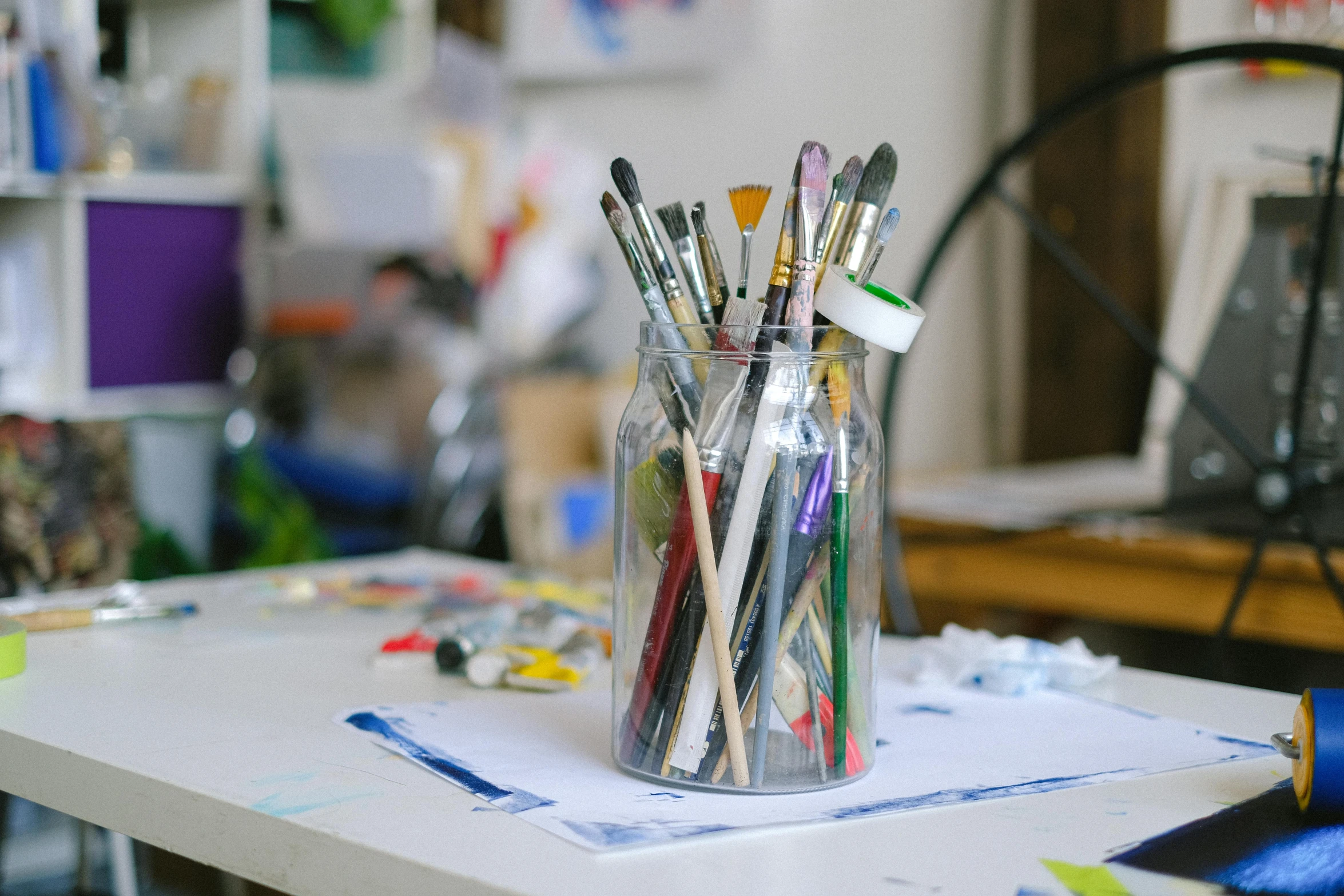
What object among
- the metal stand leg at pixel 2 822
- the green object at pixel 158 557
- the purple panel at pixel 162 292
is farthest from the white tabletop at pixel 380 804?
the purple panel at pixel 162 292

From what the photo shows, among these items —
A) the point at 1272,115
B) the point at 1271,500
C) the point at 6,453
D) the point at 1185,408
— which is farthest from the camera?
the point at 1272,115

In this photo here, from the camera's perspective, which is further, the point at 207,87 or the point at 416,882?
the point at 207,87

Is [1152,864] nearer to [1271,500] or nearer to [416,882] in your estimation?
[416,882]

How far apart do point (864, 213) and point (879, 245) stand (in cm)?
2

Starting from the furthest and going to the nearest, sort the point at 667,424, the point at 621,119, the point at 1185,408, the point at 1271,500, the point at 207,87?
the point at 621,119 → the point at 207,87 → the point at 1185,408 → the point at 1271,500 → the point at 667,424

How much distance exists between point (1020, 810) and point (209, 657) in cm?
52

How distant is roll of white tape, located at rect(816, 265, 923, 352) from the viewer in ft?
1.77

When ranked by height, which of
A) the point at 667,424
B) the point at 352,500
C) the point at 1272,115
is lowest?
the point at 352,500

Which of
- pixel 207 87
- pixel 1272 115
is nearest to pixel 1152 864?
pixel 1272 115

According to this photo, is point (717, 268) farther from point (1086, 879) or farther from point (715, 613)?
point (1086, 879)

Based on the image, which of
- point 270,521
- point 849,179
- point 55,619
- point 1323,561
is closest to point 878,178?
point 849,179

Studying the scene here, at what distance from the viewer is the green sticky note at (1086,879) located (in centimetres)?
46

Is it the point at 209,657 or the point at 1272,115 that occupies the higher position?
the point at 1272,115

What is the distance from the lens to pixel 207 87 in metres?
2.31
